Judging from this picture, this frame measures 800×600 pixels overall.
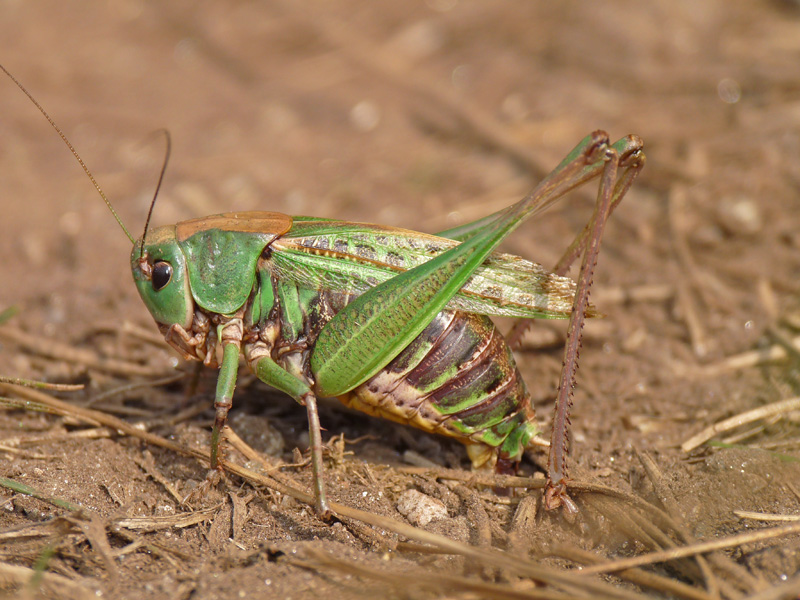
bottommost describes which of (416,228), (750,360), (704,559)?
(704,559)

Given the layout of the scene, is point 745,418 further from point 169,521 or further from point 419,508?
point 169,521

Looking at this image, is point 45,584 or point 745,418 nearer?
point 45,584

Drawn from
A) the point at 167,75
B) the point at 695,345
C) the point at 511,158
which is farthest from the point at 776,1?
the point at 167,75

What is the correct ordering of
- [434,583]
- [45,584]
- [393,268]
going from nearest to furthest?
[434,583] < [45,584] < [393,268]

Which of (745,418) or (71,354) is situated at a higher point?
(745,418)

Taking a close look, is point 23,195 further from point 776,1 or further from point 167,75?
point 776,1

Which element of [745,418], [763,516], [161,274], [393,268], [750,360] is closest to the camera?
[763,516]

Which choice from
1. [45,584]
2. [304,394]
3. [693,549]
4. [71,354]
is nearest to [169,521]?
[45,584]

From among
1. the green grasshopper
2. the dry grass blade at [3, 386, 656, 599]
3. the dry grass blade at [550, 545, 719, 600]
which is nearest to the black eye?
the green grasshopper
